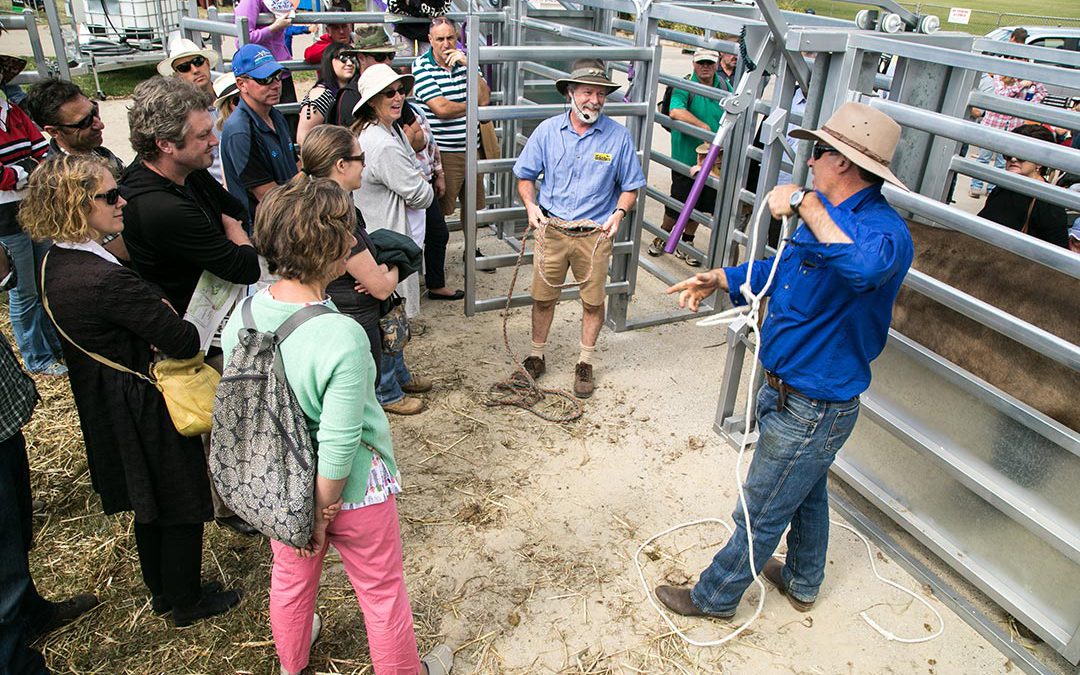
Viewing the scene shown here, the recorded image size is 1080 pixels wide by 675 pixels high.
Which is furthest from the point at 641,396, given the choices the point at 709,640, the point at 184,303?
the point at 184,303

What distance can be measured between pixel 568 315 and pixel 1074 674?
383 cm

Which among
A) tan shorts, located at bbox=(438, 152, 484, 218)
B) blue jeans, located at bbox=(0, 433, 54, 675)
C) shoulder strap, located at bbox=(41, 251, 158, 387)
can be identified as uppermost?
shoulder strap, located at bbox=(41, 251, 158, 387)

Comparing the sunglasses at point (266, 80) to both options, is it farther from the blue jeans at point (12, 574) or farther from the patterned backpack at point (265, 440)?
the patterned backpack at point (265, 440)

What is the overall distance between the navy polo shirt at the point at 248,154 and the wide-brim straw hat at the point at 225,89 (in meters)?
0.47

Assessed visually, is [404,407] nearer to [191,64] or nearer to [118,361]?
[118,361]

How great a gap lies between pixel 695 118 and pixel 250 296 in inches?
185

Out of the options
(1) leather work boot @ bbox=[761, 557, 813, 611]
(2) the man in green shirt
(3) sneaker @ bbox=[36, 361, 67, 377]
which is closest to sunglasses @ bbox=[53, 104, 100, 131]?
(3) sneaker @ bbox=[36, 361, 67, 377]

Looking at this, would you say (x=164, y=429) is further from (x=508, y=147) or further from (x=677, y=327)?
(x=508, y=147)

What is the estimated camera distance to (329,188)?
236 cm

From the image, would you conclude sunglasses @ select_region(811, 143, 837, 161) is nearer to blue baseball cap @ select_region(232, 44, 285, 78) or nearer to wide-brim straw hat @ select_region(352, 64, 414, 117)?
wide-brim straw hat @ select_region(352, 64, 414, 117)

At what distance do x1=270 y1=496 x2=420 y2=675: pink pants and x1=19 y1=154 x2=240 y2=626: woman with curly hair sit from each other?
61cm

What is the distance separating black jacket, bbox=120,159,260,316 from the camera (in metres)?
2.96

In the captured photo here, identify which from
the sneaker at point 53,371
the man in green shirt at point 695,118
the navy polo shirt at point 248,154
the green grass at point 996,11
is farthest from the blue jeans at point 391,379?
the green grass at point 996,11

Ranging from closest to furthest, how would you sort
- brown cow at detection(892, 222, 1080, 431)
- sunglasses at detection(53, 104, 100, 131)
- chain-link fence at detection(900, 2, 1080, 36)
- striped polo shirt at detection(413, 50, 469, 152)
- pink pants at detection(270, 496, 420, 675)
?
pink pants at detection(270, 496, 420, 675)
brown cow at detection(892, 222, 1080, 431)
sunglasses at detection(53, 104, 100, 131)
striped polo shirt at detection(413, 50, 469, 152)
chain-link fence at detection(900, 2, 1080, 36)
